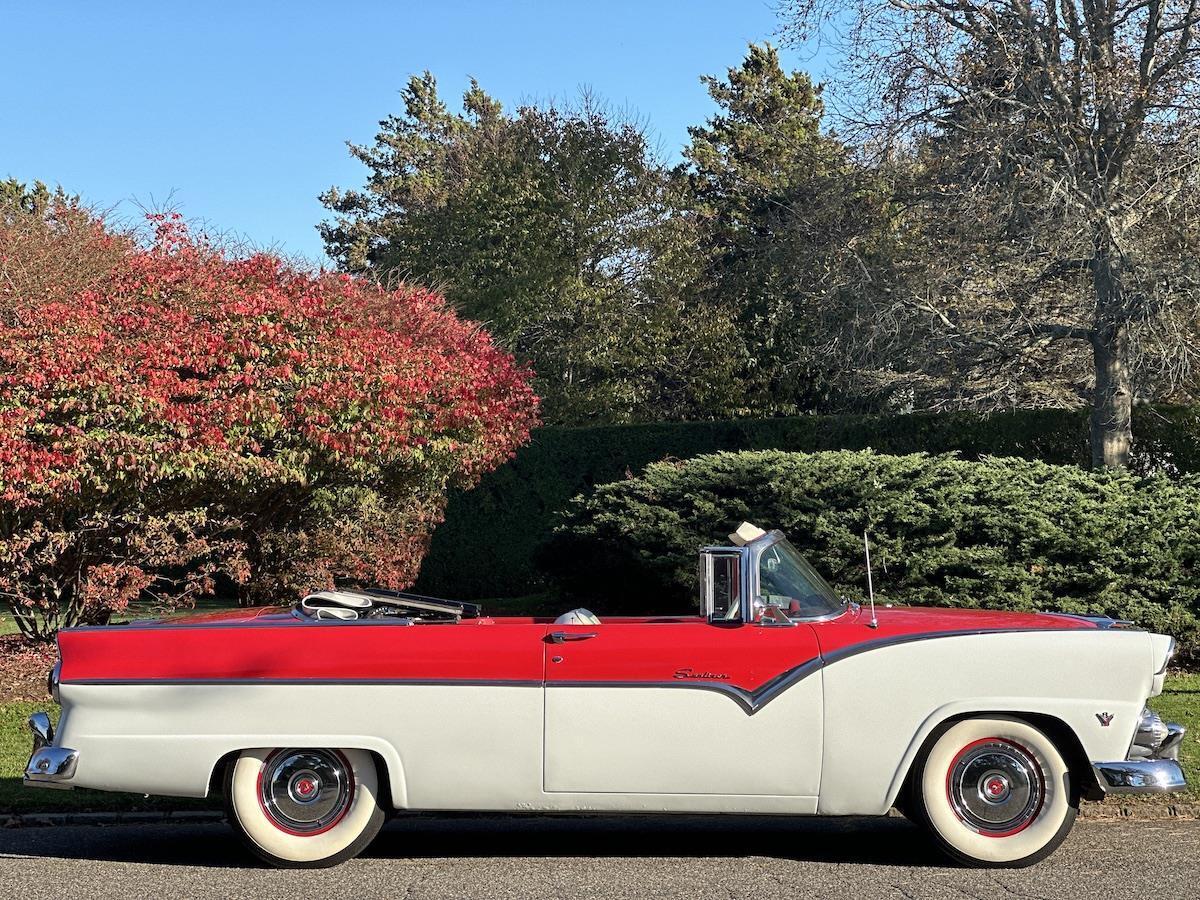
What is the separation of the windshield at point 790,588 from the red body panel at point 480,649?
0.13 m

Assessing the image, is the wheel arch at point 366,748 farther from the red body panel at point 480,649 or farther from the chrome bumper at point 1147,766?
the chrome bumper at point 1147,766

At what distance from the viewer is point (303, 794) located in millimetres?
6363

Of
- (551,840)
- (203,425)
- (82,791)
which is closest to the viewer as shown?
(551,840)

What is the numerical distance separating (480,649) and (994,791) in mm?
2434

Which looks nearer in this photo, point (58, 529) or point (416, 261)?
point (58, 529)

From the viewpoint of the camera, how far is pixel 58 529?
13.6m

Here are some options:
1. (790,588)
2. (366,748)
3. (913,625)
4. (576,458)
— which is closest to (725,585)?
(790,588)

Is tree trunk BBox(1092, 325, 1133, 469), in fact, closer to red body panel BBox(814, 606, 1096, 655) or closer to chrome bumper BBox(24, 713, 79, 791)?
red body panel BBox(814, 606, 1096, 655)

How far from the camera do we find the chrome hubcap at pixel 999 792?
20.2ft

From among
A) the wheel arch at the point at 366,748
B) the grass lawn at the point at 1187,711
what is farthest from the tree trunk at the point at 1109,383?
the wheel arch at the point at 366,748

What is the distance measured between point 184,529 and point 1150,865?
10.3 m

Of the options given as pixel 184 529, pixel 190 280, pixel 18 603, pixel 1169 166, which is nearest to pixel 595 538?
pixel 184 529

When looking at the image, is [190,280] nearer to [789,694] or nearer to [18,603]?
[18,603]

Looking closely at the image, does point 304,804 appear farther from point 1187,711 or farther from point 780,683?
point 1187,711
